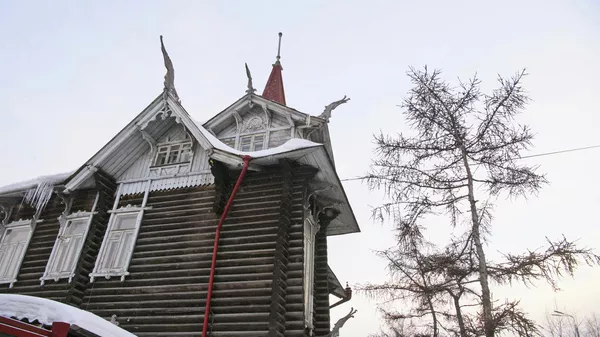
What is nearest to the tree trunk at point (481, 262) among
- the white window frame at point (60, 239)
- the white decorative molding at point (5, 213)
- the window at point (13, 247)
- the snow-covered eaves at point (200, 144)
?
the snow-covered eaves at point (200, 144)

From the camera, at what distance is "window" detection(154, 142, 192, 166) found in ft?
40.9

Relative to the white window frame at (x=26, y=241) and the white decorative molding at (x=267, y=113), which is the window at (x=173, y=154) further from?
the white window frame at (x=26, y=241)

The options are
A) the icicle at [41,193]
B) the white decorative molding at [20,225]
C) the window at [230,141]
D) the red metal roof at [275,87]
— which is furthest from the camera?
the red metal roof at [275,87]

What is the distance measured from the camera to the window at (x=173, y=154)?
12453 mm

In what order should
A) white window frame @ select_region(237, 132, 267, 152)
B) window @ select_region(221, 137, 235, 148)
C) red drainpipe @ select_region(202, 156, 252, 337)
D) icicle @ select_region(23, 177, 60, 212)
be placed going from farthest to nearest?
icicle @ select_region(23, 177, 60, 212) → window @ select_region(221, 137, 235, 148) → white window frame @ select_region(237, 132, 267, 152) → red drainpipe @ select_region(202, 156, 252, 337)

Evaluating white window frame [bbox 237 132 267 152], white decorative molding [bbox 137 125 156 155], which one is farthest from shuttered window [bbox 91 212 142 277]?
white window frame [bbox 237 132 267 152]

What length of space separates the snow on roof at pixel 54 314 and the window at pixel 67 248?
5.13 m

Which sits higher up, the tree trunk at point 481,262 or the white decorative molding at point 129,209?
the white decorative molding at point 129,209

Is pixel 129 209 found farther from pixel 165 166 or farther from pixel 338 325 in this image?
pixel 338 325

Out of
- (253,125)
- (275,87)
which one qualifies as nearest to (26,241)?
(253,125)

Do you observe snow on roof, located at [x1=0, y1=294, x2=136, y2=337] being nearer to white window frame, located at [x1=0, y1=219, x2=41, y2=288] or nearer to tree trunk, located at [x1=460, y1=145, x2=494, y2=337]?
tree trunk, located at [x1=460, y1=145, x2=494, y2=337]

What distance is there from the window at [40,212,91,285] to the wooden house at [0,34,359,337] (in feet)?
0.11

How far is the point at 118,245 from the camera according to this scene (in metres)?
11.4

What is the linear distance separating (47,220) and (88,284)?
10.1 feet
